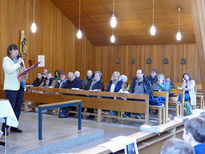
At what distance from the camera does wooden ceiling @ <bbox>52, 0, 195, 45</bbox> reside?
10.5 metres

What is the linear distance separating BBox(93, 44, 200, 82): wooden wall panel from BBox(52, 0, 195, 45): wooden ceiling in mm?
336

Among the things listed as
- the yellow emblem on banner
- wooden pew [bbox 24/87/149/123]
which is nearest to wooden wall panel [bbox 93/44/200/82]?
the yellow emblem on banner

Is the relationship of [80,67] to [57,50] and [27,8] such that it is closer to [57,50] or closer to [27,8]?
[57,50]

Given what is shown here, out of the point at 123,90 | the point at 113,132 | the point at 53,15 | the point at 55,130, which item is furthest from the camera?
the point at 53,15

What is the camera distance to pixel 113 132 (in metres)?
5.65

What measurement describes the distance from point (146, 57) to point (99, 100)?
696 cm

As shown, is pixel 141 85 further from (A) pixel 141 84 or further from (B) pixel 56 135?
(B) pixel 56 135

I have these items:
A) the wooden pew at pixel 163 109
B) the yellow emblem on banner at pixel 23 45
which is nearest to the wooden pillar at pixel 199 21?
the wooden pew at pixel 163 109

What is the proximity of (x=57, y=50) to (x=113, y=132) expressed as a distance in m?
7.53

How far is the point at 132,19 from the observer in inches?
455

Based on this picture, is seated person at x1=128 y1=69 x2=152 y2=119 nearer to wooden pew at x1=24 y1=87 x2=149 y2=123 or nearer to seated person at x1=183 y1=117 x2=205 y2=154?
wooden pew at x1=24 y1=87 x2=149 y2=123

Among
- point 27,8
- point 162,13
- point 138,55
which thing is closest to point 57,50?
point 27,8

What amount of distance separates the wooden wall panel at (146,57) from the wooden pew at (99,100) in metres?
6.25

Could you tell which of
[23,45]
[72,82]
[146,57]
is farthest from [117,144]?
[146,57]
